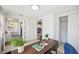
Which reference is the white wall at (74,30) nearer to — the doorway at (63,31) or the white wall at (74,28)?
the white wall at (74,28)

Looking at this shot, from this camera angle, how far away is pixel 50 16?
3.76 meters

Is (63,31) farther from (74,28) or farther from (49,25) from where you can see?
(74,28)

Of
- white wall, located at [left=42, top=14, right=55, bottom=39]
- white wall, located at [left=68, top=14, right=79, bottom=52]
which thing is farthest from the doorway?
white wall, located at [left=68, top=14, right=79, bottom=52]

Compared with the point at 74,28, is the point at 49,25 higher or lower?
higher

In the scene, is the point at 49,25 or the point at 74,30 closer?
the point at 74,30

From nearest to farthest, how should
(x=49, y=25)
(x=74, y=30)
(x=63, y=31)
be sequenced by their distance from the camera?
(x=74, y=30) → (x=49, y=25) → (x=63, y=31)

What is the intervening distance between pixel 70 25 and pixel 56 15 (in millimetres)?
977

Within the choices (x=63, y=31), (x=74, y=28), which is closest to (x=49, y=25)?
(x=63, y=31)

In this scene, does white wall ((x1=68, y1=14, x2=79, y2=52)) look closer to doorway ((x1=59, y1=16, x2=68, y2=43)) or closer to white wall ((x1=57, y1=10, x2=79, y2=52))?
white wall ((x1=57, y1=10, x2=79, y2=52))

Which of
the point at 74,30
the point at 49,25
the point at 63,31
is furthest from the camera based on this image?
the point at 63,31
